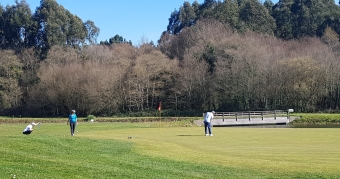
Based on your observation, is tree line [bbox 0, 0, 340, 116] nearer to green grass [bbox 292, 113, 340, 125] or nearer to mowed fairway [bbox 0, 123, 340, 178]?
green grass [bbox 292, 113, 340, 125]

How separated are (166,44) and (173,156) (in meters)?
80.7

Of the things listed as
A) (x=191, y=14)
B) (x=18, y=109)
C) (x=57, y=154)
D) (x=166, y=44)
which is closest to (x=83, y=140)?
(x=57, y=154)

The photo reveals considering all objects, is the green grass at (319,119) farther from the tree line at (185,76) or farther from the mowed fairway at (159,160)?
the mowed fairway at (159,160)

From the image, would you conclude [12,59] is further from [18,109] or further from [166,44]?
[166,44]

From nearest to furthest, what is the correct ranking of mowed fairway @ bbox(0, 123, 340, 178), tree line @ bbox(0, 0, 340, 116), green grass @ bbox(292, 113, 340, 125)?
mowed fairway @ bbox(0, 123, 340, 178) → green grass @ bbox(292, 113, 340, 125) → tree line @ bbox(0, 0, 340, 116)

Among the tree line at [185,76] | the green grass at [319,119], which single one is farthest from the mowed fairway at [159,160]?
the tree line at [185,76]

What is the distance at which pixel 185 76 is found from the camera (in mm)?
73625

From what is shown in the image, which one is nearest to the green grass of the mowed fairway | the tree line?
the tree line

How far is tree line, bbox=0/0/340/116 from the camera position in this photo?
2680 inches

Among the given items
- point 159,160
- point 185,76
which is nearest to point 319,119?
point 185,76

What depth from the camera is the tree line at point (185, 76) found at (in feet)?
223

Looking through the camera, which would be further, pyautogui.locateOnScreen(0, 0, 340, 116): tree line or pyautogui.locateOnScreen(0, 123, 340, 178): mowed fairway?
pyautogui.locateOnScreen(0, 0, 340, 116): tree line

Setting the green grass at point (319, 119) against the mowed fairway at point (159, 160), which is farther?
the green grass at point (319, 119)

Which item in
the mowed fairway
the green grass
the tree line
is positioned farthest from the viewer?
the tree line
